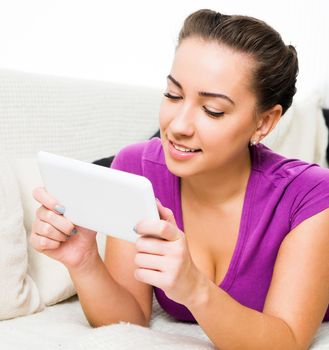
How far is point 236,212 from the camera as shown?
1.47 meters

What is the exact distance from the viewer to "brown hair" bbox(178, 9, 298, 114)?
1.29m

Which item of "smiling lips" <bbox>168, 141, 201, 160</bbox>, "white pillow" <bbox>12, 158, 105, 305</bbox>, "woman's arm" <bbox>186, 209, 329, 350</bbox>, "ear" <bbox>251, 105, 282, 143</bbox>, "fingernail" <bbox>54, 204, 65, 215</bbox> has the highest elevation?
"ear" <bbox>251, 105, 282, 143</bbox>

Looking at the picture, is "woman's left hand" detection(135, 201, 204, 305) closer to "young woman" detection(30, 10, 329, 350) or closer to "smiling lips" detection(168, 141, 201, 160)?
"young woman" detection(30, 10, 329, 350)

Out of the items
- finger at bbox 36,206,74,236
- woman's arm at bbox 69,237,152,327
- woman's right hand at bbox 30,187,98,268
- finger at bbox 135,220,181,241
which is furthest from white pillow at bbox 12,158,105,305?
finger at bbox 135,220,181,241

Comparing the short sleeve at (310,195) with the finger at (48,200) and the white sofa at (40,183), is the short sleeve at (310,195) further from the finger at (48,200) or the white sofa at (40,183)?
the finger at (48,200)

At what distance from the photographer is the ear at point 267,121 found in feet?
4.52

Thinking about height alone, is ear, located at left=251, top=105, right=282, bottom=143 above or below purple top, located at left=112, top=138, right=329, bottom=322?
above

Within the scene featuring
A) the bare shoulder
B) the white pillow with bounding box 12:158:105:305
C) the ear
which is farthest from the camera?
the white pillow with bounding box 12:158:105:305

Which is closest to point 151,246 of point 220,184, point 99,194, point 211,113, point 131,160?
point 99,194

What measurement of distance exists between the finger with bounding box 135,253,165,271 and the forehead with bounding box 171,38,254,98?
1.24 ft

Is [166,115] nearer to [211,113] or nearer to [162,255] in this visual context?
[211,113]

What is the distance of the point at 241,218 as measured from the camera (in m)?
1.45

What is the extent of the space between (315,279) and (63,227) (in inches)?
20.3

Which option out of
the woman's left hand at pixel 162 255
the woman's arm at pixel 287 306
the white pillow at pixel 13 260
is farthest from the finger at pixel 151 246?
the white pillow at pixel 13 260
